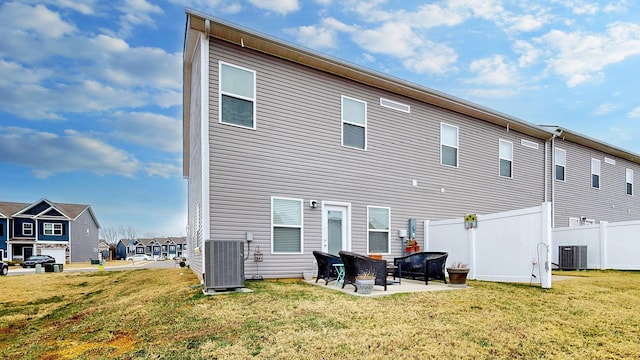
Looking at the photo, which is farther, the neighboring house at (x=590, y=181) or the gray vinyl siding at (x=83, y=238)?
the gray vinyl siding at (x=83, y=238)

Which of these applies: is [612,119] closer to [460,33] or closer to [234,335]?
[460,33]

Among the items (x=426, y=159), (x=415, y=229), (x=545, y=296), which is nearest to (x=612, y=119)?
(x=426, y=159)

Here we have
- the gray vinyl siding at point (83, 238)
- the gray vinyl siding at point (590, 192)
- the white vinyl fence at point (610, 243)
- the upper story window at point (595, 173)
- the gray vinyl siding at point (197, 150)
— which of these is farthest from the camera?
the gray vinyl siding at point (83, 238)

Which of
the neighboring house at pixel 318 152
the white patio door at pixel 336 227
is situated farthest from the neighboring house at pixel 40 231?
the white patio door at pixel 336 227

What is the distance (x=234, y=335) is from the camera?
434 cm

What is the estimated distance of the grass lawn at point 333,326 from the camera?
3.90m

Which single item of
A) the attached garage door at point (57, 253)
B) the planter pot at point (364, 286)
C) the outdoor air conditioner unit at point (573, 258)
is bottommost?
the attached garage door at point (57, 253)

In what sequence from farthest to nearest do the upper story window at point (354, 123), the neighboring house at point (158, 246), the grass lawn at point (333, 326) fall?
the neighboring house at point (158, 246), the upper story window at point (354, 123), the grass lawn at point (333, 326)

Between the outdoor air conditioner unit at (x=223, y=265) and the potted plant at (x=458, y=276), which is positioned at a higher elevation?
the outdoor air conditioner unit at (x=223, y=265)

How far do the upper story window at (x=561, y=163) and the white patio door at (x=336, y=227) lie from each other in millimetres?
10940

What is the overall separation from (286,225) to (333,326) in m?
4.44

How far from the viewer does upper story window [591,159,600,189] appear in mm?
16875

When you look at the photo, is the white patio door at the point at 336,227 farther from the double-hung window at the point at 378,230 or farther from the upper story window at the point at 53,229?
the upper story window at the point at 53,229

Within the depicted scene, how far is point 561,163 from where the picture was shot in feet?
51.0
